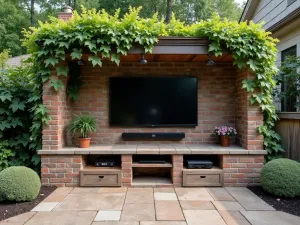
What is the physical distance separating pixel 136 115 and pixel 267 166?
2218 millimetres

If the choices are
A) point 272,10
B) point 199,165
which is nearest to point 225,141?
point 199,165

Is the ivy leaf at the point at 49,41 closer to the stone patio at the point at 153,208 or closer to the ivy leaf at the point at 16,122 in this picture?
the ivy leaf at the point at 16,122

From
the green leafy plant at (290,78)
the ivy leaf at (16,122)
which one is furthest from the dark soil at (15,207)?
the green leafy plant at (290,78)

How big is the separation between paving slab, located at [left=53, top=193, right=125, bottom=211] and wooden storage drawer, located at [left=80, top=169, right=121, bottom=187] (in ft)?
1.08

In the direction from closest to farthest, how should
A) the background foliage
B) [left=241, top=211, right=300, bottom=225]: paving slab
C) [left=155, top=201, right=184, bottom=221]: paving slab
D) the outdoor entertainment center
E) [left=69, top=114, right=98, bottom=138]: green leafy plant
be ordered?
[left=241, top=211, right=300, bottom=225]: paving slab
[left=155, top=201, right=184, bottom=221]: paving slab
[left=69, top=114, right=98, bottom=138]: green leafy plant
the outdoor entertainment center
the background foliage

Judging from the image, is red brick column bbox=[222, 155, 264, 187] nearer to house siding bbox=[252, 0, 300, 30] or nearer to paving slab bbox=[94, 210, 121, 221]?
paving slab bbox=[94, 210, 121, 221]

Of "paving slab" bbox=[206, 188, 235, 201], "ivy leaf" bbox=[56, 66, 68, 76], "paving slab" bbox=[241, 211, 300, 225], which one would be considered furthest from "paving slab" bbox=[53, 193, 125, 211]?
"ivy leaf" bbox=[56, 66, 68, 76]

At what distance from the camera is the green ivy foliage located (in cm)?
388

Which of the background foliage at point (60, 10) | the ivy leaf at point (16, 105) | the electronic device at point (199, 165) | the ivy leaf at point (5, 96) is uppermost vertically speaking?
the background foliage at point (60, 10)

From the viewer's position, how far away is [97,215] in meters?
2.76

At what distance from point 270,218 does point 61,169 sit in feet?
9.45

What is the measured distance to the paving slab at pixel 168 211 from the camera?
2703mm

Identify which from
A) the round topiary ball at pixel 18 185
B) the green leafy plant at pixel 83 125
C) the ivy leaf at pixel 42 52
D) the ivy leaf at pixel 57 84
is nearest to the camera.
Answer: the round topiary ball at pixel 18 185

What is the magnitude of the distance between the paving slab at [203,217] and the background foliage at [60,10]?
1160cm
